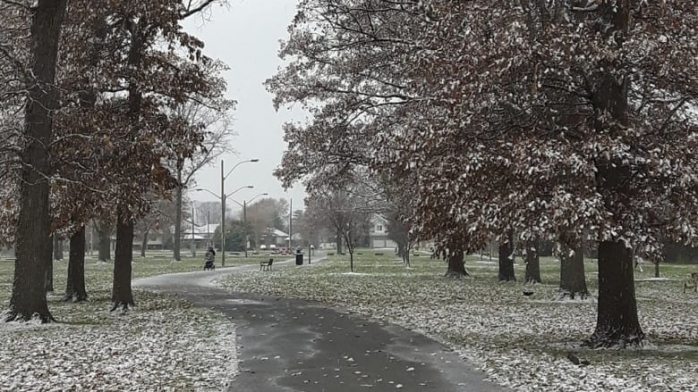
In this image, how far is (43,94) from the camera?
513 inches

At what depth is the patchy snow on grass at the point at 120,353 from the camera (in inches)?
316

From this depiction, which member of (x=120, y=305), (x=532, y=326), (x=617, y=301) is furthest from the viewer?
(x=120, y=305)

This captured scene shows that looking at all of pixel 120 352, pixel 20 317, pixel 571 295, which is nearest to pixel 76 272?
pixel 20 317

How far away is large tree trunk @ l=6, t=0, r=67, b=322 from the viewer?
42.1 feet

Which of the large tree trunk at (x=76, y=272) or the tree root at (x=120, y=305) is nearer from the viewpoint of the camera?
the tree root at (x=120, y=305)

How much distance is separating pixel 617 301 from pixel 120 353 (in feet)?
25.5

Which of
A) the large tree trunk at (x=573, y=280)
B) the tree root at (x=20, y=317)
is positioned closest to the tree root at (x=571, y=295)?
the large tree trunk at (x=573, y=280)

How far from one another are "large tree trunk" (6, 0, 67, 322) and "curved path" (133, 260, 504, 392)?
4.19 meters

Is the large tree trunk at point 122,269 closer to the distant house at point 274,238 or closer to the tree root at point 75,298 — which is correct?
the tree root at point 75,298

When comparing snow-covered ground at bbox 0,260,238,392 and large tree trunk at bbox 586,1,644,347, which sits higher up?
large tree trunk at bbox 586,1,644,347

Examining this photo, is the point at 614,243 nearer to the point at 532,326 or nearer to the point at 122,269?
the point at 532,326

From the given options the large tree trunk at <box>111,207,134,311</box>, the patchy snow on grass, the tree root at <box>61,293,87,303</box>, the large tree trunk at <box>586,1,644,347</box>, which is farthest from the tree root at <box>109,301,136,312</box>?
the large tree trunk at <box>586,1,644,347</box>

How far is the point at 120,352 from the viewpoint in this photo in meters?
10.1

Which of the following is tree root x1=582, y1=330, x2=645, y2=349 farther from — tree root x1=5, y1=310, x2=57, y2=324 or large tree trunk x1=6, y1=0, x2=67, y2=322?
large tree trunk x1=6, y1=0, x2=67, y2=322
